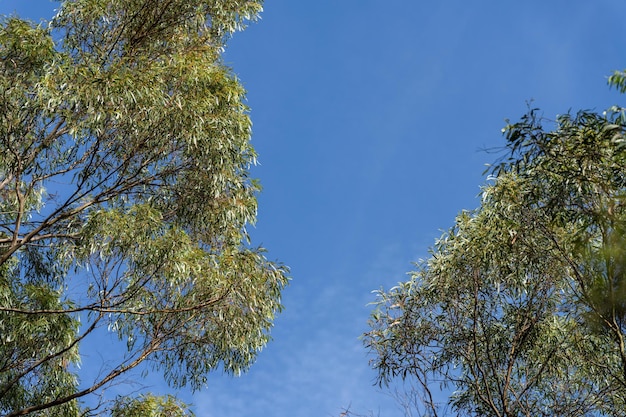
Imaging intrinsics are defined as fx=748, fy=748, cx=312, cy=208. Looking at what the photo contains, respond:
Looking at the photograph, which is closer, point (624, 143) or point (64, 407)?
point (624, 143)

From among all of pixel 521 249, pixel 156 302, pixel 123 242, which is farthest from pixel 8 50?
pixel 521 249

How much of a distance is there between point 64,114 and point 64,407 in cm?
436

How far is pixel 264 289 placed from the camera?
1048 cm

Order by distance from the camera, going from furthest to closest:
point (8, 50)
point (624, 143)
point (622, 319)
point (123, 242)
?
point (8, 50)
point (123, 242)
point (622, 319)
point (624, 143)

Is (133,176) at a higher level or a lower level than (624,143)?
higher

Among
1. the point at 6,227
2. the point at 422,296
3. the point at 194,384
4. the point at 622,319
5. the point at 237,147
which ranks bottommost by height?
the point at 622,319

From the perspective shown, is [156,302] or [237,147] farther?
[237,147]

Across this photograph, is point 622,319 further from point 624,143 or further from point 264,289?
point 264,289

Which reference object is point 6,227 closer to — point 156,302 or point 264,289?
point 156,302

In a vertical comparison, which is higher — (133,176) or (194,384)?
(133,176)

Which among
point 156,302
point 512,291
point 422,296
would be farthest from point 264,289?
point 512,291

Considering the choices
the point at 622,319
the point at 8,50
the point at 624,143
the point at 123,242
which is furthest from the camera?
the point at 8,50

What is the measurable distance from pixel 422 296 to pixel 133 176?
177 inches

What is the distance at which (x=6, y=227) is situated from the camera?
35.2 ft
